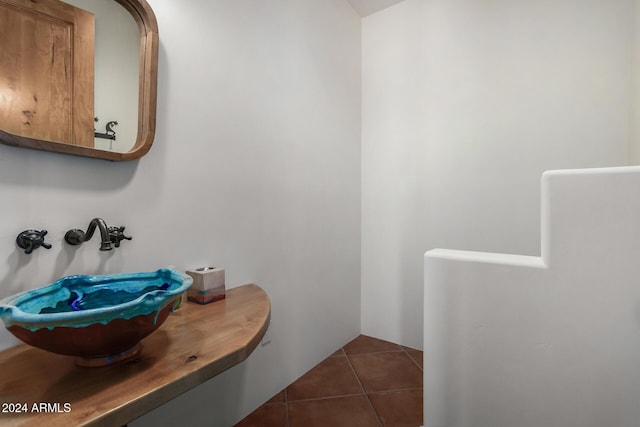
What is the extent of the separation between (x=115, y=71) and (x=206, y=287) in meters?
0.89

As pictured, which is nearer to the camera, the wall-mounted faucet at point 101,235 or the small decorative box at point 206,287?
the wall-mounted faucet at point 101,235

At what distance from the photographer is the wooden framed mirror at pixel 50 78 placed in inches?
32.0

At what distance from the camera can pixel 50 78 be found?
Result: 886mm

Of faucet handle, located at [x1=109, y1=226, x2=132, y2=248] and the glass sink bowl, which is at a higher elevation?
faucet handle, located at [x1=109, y1=226, x2=132, y2=248]

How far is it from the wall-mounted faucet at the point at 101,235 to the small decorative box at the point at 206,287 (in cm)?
30

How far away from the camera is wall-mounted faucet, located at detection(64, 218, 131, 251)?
870 millimetres

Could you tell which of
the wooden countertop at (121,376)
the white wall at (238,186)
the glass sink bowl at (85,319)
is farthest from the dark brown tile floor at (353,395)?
the glass sink bowl at (85,319)

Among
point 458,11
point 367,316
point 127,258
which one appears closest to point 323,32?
point 458,11

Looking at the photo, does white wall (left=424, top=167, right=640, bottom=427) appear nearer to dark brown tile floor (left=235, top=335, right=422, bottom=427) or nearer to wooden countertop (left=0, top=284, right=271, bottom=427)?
dark brown tile floor (left=235, top=335, right=422, bottom=427)

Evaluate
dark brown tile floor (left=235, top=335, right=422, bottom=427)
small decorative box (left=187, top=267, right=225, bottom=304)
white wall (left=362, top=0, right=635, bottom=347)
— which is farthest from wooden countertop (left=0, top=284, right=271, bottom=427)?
white wall (left=362, top=0, right=635, bottom=347)

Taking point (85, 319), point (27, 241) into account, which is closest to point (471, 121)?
point (85, 319)

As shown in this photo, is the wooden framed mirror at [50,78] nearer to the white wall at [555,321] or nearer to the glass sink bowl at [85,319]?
the glass sink bowl at [85,319]

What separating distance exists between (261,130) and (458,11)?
1803 mm

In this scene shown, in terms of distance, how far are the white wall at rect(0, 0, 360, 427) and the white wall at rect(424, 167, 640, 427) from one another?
95 centimetres
